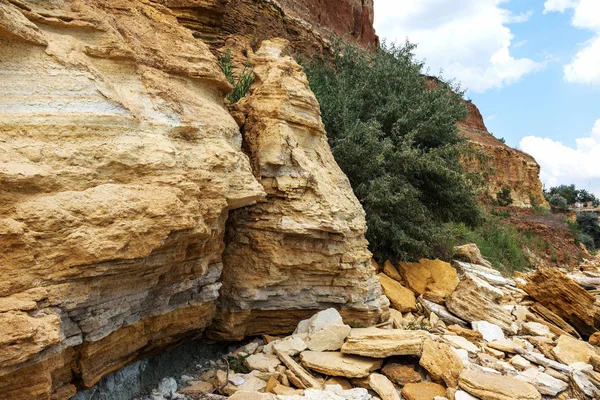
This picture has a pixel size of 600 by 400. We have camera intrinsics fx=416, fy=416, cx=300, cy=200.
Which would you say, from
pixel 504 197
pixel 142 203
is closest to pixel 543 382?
pixel 142 203

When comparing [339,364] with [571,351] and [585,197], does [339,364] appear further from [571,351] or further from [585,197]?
[585,197]

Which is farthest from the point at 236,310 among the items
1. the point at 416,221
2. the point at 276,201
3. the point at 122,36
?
Result: the point at 416,221

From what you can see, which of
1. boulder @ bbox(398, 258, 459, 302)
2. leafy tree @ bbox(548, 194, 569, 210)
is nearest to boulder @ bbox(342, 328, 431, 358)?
boulder @ bbox(398, 258, 459, 302)

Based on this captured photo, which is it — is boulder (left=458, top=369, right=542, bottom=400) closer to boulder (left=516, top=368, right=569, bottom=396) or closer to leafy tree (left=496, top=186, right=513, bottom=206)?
boulder (left=516, top=368, right=569, bottom=396)

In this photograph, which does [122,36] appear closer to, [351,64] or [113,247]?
[113,247]

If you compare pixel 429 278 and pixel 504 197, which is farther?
pixel 504 197

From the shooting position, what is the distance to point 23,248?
2256 mm

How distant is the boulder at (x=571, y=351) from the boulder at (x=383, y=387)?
2.51 m

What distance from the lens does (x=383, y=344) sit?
3.79 meters

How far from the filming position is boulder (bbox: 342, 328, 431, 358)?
3766 millimetres

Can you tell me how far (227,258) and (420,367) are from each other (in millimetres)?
2141

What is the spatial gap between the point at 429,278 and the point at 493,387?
307cm

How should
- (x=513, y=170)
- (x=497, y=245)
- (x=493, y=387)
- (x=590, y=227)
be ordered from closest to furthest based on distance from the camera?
(x=493, y=387) < (x=497, y=245) < (x=590, y=227) < (x=513, y=170)

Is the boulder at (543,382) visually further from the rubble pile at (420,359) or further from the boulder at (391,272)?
the boulder at (391,272)
